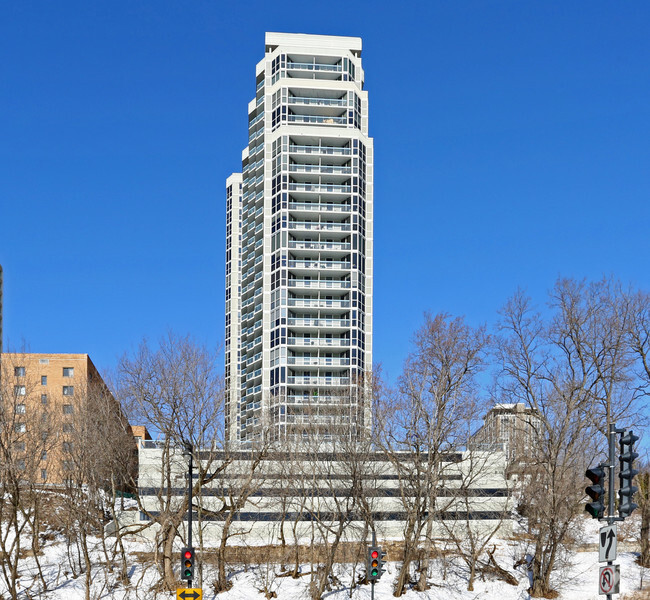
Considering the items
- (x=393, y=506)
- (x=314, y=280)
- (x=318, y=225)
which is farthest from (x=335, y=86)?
(x=393, y=506)

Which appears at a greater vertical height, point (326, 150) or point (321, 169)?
point (326, 150)

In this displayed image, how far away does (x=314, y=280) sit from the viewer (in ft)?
344

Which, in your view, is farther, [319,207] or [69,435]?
[319,207]

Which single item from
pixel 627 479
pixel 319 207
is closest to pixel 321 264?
pixel 319 207

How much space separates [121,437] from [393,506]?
21.1 metres

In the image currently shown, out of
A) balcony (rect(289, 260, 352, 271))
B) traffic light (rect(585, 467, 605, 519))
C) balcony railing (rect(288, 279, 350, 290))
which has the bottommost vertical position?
traffic light (rect(585, 467, 605, 519))

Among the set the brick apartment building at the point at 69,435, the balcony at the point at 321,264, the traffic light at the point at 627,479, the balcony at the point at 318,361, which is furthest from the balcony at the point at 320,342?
the traffic light at the point at 627,479

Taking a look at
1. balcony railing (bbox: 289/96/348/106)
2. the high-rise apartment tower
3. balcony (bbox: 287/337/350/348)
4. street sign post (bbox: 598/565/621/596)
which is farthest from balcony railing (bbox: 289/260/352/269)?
street sign post (bbox: 598/565/621/596)

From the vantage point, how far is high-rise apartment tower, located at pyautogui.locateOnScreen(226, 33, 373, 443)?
102938 mm

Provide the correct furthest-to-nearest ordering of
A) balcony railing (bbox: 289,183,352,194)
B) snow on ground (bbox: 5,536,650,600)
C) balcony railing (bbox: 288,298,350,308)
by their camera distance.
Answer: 1. balcony railing (bbox: 289,183,352,194)
2. balcony railing (bbox: 288,298,350,308)
3. snow on ground (bbox: 5,536,650,600)

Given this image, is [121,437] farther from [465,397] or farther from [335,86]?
[335,86]

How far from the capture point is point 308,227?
345ft

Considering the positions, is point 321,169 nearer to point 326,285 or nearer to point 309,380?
point 326,285

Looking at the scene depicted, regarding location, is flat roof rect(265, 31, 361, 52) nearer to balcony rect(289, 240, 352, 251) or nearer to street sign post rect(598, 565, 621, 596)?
balcony rect(289, 240, 352, 251)
